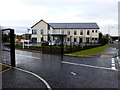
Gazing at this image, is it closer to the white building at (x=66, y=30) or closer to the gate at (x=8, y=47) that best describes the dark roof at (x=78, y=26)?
the white building at (x=66, y=30)

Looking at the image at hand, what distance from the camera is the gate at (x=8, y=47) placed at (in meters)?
7.17

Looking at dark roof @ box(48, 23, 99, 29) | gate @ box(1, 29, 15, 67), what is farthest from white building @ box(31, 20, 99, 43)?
gate @ box(1, 29, 15, 67)

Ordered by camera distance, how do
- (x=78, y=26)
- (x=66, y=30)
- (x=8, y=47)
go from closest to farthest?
(x=8, y=47)
(x=66, y=30)
(x=78, y=26)

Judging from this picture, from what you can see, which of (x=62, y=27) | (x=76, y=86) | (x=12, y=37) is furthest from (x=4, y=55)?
(x=62, y=27)

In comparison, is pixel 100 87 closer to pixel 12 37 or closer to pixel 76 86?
pixel 76 86

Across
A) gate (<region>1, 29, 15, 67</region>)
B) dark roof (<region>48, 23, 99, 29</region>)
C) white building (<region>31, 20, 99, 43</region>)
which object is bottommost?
gate (<region>1, 29, 15, 67</region>)

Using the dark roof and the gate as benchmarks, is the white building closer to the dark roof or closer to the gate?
the dark roof

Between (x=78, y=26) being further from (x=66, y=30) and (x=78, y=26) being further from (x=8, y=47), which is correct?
(x=8, y=47)

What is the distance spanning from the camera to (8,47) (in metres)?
7.60

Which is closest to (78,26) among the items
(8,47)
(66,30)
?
(66,30)

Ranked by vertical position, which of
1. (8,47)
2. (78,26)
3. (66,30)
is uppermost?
(78,26)

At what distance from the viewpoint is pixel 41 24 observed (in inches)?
1631

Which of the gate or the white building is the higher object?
the white building

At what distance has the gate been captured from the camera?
23.5 ft
